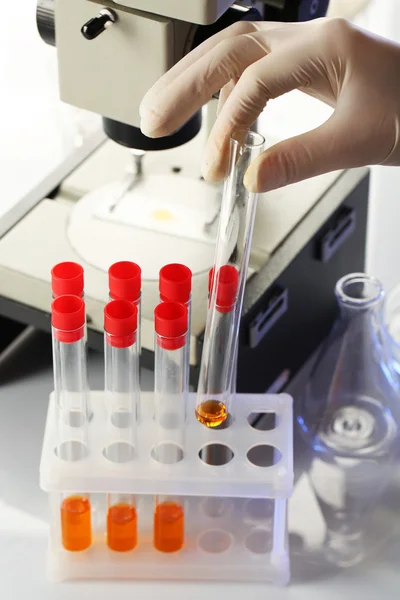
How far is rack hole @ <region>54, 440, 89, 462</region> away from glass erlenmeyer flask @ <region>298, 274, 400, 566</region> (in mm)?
297

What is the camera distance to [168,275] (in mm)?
1033

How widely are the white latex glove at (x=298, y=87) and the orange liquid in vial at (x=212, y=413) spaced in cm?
26

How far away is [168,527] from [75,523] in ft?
0.33

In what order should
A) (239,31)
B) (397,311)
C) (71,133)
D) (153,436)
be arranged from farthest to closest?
(71,133)
(397,311)
(153,436)
(239,31)

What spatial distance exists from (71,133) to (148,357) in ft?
2.50

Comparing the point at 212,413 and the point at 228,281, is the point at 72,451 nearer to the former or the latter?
the point at 212,413

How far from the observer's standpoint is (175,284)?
101cm

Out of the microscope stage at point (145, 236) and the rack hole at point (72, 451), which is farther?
the microscope stage at point (145, 236)

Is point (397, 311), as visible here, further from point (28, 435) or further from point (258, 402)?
point (28, 435)

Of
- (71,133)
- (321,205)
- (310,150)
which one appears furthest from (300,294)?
(71,133)

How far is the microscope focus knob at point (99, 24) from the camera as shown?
3.27 feet

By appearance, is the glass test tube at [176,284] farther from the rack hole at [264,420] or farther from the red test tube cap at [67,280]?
the rack hole at [264,420]

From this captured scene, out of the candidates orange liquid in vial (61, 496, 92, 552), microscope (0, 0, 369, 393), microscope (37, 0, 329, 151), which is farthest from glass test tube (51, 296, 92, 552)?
microscope (37, 0, 329, 151)

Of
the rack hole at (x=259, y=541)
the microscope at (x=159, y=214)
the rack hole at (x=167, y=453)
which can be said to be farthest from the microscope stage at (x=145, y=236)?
the rack hole at (x=259, y=541)
